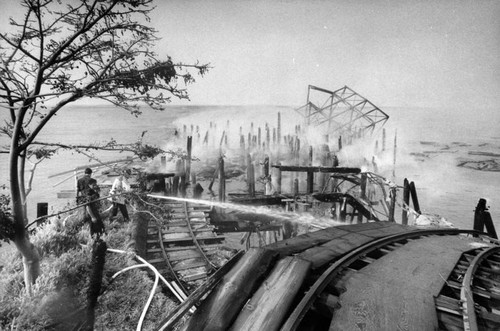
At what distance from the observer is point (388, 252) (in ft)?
12.9

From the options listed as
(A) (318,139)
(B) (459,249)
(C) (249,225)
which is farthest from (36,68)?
(A) (318,139)

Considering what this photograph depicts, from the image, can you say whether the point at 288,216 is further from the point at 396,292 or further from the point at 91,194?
the point at 396,292

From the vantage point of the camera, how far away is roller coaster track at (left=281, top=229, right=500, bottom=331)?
234cm

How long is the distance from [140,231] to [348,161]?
76.1 feet

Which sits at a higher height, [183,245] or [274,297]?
[274,297]

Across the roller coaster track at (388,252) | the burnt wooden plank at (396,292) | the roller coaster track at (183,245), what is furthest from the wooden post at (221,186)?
the burnt wooden plank at (396,292)

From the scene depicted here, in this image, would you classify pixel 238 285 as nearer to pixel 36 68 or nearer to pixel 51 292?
pixel 51 292

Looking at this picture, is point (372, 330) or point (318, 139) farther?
point (318, 139)

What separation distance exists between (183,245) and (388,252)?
6.85 meters

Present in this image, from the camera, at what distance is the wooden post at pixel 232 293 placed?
240cm

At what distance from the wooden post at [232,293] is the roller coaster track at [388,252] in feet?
1.73

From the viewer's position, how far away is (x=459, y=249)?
13.9 feet

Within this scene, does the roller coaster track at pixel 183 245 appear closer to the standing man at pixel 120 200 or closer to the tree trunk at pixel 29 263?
the standing man at pixel 120 200

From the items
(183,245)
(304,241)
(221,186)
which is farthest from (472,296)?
(221,186)
